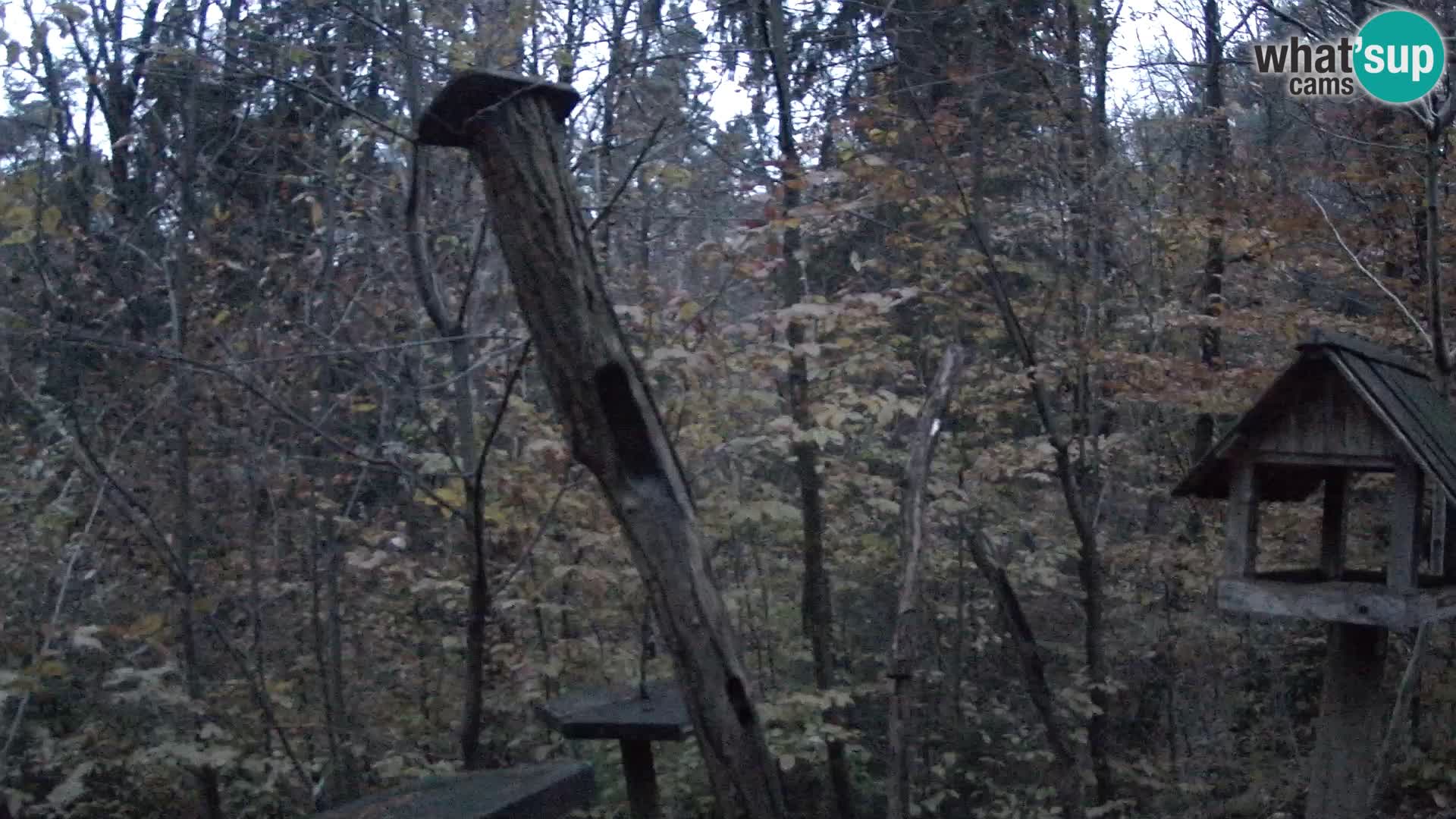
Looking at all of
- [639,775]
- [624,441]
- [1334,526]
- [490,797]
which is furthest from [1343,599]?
[639,775]

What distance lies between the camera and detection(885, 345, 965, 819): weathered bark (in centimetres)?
364

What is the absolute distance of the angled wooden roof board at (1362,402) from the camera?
344cm

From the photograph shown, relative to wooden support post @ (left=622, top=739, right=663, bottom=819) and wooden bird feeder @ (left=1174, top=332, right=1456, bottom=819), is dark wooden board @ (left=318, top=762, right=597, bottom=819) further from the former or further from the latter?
wooden bird feeder @ (left=1174, top=332, right=1456, bottom=819)

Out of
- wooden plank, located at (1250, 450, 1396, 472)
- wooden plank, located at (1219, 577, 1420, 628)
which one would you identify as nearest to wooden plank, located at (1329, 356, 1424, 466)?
wooden plank, located at (1250, 450, 1396, 472)

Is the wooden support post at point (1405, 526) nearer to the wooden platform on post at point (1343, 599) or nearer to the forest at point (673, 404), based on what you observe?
the wooden platform on post at point (1343, 599)

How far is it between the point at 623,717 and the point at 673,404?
2.02m

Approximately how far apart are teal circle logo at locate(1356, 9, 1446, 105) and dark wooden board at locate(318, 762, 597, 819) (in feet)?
13.3

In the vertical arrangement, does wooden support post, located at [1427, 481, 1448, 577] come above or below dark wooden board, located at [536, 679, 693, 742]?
above

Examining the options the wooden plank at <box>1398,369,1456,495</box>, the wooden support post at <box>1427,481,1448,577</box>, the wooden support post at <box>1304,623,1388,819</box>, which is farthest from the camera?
the wooden support post at <box>1427,481,1448,577</box>

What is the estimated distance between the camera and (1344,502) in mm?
4090

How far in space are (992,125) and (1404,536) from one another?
4797 millimetres

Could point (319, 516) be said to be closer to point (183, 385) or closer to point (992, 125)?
point (183, 385)

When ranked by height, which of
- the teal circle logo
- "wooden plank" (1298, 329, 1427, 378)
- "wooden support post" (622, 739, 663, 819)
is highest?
the teal circle logo

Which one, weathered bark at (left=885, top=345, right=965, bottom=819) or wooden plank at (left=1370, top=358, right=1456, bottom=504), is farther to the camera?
weathered bark at (left=885, top=345, right=965, bottom=819)
